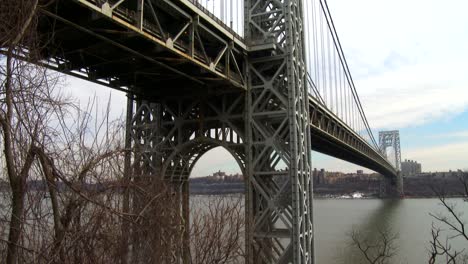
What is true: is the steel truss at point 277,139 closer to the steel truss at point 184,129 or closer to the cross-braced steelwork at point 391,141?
the steel truss at point 184,129

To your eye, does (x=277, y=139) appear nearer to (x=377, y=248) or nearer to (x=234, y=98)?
(x=234, y=98)

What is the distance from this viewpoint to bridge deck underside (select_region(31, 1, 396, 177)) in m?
9.56

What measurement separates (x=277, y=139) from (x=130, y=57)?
19.1 feet

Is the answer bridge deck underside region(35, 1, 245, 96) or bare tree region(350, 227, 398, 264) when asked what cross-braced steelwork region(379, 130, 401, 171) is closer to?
bare tree region(350, 227, 398, 264)

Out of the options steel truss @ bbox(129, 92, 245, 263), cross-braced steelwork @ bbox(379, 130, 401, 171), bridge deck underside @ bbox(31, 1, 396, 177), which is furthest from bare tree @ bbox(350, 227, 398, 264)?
cross-braced steelwork @ bbox(379, 130, 401, 171)

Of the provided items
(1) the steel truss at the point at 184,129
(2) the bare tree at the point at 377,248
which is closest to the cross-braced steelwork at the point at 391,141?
(2) the bare tree at the point at 377,248

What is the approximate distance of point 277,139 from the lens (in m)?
14.7

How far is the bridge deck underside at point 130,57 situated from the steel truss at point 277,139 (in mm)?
941

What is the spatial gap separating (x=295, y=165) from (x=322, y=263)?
10713 millimetres

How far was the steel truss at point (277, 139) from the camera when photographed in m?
14.2

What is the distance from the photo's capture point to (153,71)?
1411 centimetres

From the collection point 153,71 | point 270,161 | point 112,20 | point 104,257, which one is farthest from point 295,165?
point 104,257

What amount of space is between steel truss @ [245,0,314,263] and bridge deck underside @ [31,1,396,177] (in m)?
0.94

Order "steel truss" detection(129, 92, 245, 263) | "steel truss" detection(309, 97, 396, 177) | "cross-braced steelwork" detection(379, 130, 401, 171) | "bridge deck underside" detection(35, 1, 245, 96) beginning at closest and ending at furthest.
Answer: "bridge deck underside" detection(35, 1, 245, 96) < "steel truss" detection(129, 92, 245, 263) < "steel truss" detection(309, 97, 396, 177) < "cross-braced steelwork" detection(379, 130, 401, 171)
